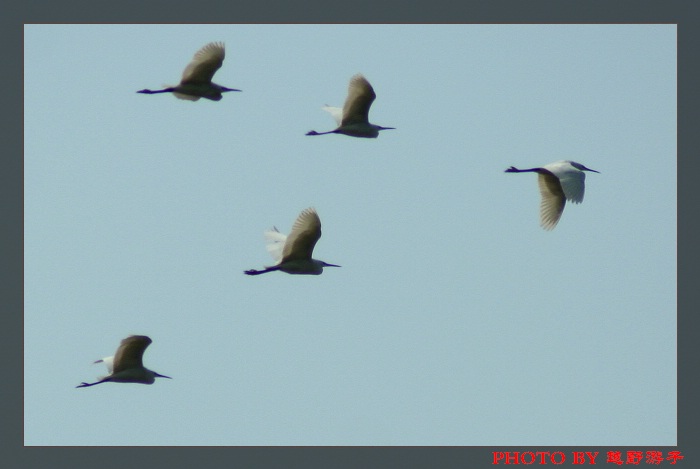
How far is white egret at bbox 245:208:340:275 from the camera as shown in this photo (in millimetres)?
16391

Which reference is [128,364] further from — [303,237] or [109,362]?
[303,237]

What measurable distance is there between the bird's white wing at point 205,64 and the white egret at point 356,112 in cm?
209

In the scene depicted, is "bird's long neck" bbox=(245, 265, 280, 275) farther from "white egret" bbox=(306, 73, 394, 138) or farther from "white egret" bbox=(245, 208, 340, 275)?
"white egret" bbox=(306, 73, 394, 138)

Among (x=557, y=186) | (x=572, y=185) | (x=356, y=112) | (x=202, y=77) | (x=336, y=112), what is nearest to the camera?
(x=572, y=185)

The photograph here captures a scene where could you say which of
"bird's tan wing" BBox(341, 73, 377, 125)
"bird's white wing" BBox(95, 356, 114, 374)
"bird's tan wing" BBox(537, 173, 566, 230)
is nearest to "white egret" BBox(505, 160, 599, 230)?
"bird's tan wing" BBox(537, 173, 566, 230)

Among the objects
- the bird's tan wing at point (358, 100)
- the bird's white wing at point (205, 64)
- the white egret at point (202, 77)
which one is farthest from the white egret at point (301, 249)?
the bird's white wing at point (205, 64)

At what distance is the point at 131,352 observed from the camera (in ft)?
55.6

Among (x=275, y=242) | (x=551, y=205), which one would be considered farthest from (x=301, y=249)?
(x=551, y=205)

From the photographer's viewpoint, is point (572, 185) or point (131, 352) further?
point (572, 185)

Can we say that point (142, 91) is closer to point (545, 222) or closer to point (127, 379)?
point (127, 379)

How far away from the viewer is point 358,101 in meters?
18.9

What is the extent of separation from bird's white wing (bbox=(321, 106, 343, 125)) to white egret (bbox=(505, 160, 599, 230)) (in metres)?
3.43

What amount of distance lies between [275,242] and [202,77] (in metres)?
3.30
